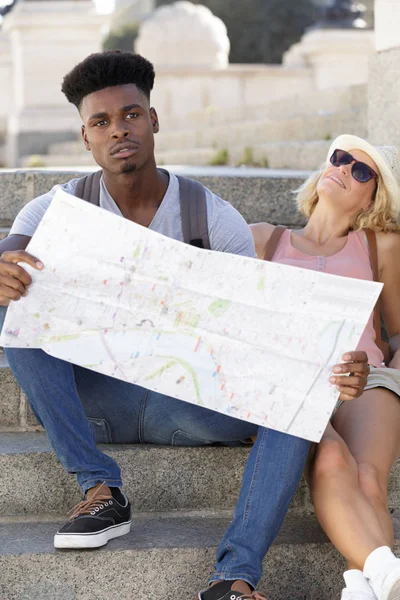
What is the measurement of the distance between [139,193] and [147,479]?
3.17 ft

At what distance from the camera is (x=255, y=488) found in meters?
2.84

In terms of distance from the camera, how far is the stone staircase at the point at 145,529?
2.98 metres

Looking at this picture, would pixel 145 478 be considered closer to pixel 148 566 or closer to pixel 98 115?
pixel 148 566

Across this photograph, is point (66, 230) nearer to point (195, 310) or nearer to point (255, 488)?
point (195, 310)

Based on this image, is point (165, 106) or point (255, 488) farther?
point (165, 106)

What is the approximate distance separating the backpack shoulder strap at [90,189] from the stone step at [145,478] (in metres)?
0.84

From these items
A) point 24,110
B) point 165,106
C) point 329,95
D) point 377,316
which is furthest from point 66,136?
point 377,316

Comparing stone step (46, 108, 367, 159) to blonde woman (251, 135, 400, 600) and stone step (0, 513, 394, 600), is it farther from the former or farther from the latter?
stone step (0, 513, 394, 600)

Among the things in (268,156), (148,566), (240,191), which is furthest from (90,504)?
(268,156)

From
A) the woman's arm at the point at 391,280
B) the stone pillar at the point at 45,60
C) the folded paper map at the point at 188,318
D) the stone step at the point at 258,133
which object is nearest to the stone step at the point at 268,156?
the stone step at the point at 258,133

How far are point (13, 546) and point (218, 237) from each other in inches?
45.3

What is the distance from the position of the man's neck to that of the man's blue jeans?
1.82 ft

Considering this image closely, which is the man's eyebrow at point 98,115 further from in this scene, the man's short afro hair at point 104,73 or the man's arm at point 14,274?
the man's arm at point 14,274

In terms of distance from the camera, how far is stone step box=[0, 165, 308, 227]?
4.56 metres
